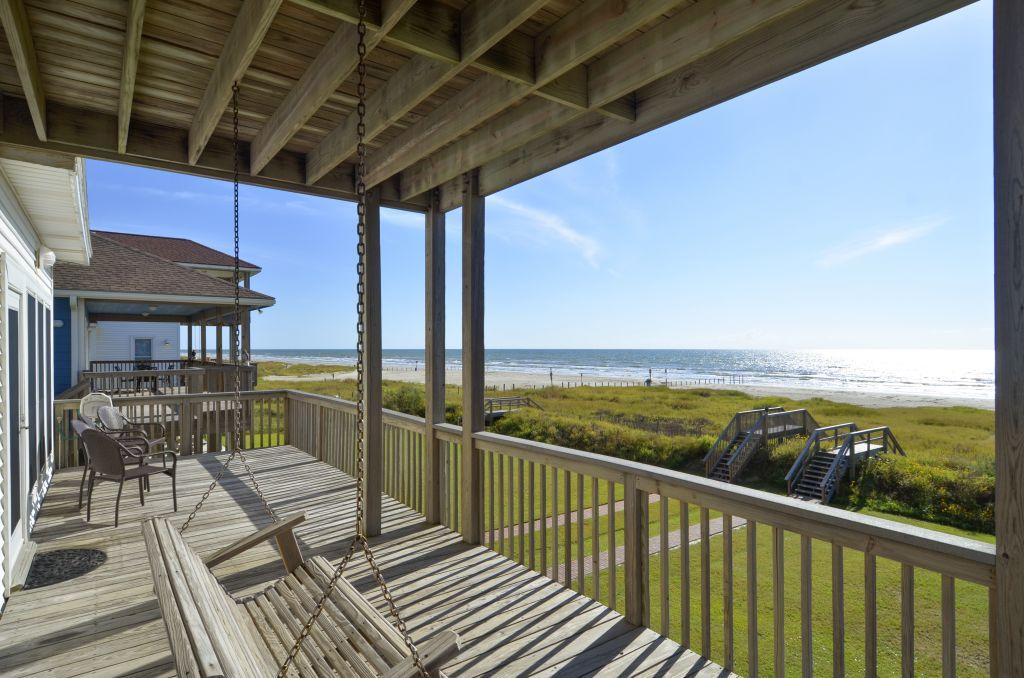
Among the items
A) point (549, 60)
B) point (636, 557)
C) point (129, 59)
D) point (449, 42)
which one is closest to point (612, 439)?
point (636, 557)

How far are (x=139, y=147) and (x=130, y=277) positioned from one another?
8.12m

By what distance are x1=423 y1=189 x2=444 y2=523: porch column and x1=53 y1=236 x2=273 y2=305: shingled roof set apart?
750 cm

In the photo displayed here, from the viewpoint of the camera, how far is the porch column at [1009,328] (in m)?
1.42

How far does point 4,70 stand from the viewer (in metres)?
2.41

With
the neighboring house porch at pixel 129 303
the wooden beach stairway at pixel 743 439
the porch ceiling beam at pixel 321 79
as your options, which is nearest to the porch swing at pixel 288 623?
the porch ceiling beam at pixel 321 79

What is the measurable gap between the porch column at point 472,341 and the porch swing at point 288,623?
60.1 inches

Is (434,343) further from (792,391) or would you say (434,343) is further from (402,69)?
(792,391)

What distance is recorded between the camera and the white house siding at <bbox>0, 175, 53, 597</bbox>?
10.1ft

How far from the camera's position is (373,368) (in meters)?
4.00

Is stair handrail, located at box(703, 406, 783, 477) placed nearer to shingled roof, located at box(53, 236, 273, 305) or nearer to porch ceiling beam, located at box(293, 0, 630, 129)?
shingled roof, located at box(53, 236, 273, 305)

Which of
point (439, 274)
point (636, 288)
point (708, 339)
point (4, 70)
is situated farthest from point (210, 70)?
point (636, 288)

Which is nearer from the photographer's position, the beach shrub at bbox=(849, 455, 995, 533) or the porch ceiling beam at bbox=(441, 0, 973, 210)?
the porch ceiling beam at bbox=(441, 0, 973, 210)

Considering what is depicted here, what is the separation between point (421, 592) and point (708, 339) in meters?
37.1

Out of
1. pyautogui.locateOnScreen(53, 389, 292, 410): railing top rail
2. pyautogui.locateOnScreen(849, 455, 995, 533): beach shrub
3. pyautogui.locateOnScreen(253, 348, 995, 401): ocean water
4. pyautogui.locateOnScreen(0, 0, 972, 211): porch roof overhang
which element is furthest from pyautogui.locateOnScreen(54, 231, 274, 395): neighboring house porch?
pyautogui.locateOnScreen(849, 455, 995, 533): beach shrub
